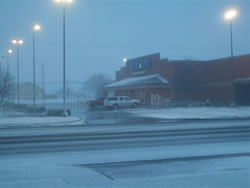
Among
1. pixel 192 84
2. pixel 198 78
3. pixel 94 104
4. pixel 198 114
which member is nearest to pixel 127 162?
pixel 198 114

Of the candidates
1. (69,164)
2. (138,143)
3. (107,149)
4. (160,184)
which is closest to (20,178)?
(69,164)

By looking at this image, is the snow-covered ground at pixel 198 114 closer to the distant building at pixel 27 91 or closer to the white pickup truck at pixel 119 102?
the white pickup truck at pixel 119 102

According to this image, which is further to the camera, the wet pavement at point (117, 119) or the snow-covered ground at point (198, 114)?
the snow-covered ground at point (198, 114)

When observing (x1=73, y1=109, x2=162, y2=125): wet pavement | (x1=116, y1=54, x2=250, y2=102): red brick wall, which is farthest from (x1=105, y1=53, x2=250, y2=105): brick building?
(x1=73, y1=109, x2=162, y2=125): wet pavement

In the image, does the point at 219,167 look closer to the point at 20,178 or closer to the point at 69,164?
the point at 69,164

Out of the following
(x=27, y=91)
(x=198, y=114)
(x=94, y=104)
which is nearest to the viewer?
(x=198, y=114)

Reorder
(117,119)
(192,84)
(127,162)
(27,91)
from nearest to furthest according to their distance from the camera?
(127,162) → (117,119) → (192,84) → (27,91)

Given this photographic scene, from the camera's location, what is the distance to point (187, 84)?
2213 inches

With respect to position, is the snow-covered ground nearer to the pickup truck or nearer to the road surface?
the pickup truck

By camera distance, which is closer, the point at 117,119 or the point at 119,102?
the point at 117,119

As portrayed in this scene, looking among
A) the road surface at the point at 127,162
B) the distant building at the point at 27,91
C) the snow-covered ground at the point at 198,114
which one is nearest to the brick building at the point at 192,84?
the snow-covered ground at the point at 198,114

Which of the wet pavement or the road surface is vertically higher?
the wet pavement

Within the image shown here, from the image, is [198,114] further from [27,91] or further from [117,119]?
[27,91]

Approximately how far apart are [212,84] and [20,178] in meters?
50.4
